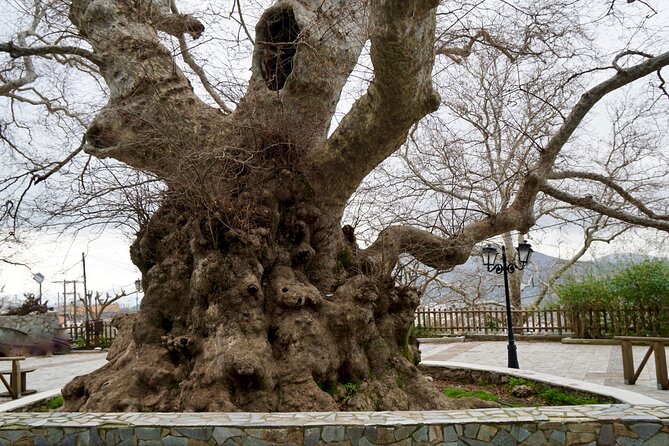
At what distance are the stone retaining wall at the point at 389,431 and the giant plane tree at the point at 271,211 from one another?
3.02ft

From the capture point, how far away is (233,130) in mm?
6809

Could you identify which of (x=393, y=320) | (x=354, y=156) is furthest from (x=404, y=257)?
(x=354, y=156)

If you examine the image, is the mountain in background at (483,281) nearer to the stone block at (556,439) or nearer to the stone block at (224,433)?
the stone block at (556,439)

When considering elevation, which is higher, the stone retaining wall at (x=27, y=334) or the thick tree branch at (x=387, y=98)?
the thick tree branch at (x=387, y=98)

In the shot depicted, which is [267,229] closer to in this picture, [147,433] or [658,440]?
[147,433]

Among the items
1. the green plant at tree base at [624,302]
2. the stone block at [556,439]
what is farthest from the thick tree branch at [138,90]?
the green plant at tree base at [624,302]

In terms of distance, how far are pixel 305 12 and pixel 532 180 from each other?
371cm

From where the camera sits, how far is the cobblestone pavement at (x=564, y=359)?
365 inches

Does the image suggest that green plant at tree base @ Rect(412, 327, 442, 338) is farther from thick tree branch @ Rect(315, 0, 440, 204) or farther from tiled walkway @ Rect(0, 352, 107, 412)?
thick tree branch @ Rect(315, 0, 440, 204)

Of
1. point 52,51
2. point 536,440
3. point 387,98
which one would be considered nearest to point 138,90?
point 52,51

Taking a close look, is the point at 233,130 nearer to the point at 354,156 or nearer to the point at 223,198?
the point at 223,198

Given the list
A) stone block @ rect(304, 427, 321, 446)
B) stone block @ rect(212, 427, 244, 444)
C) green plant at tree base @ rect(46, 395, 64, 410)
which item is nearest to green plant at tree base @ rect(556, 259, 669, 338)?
stone block @ rect(304, 427, 321, 446)

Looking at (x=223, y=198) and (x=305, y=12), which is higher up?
(x=305, y=12)

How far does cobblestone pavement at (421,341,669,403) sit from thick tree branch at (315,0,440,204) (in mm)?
4963
